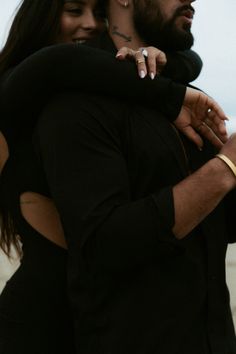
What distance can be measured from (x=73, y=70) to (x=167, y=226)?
413mm

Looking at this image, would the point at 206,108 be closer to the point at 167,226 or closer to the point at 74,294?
the point at 167,226

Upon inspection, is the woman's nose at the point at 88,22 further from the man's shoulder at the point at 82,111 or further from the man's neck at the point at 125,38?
the man's shoulder at the point at 82,111

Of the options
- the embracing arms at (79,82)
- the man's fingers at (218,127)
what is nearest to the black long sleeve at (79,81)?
the embracing arms at (79,82)

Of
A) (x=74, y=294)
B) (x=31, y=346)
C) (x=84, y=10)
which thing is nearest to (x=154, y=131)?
(x=74, y=294)

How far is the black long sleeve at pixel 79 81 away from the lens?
4.12 feet

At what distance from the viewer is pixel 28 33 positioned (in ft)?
5.38

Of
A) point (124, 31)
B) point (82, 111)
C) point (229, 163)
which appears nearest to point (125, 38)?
point (124, 31)

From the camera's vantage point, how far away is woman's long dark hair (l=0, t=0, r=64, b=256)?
5.27 feet

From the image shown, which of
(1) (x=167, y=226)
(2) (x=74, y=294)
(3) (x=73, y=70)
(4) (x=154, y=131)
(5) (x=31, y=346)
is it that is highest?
(3) (x=73, y=70)

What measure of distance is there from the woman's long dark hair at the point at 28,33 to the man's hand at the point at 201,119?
0.54 metres

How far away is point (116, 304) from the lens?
120 cm

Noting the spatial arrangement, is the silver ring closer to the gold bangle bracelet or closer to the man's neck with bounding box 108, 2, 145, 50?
the man's neck with bounding box 108, 2, 145, 50

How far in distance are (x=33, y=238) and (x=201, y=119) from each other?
0.51 metres

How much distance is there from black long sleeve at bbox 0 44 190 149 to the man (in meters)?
0.02
